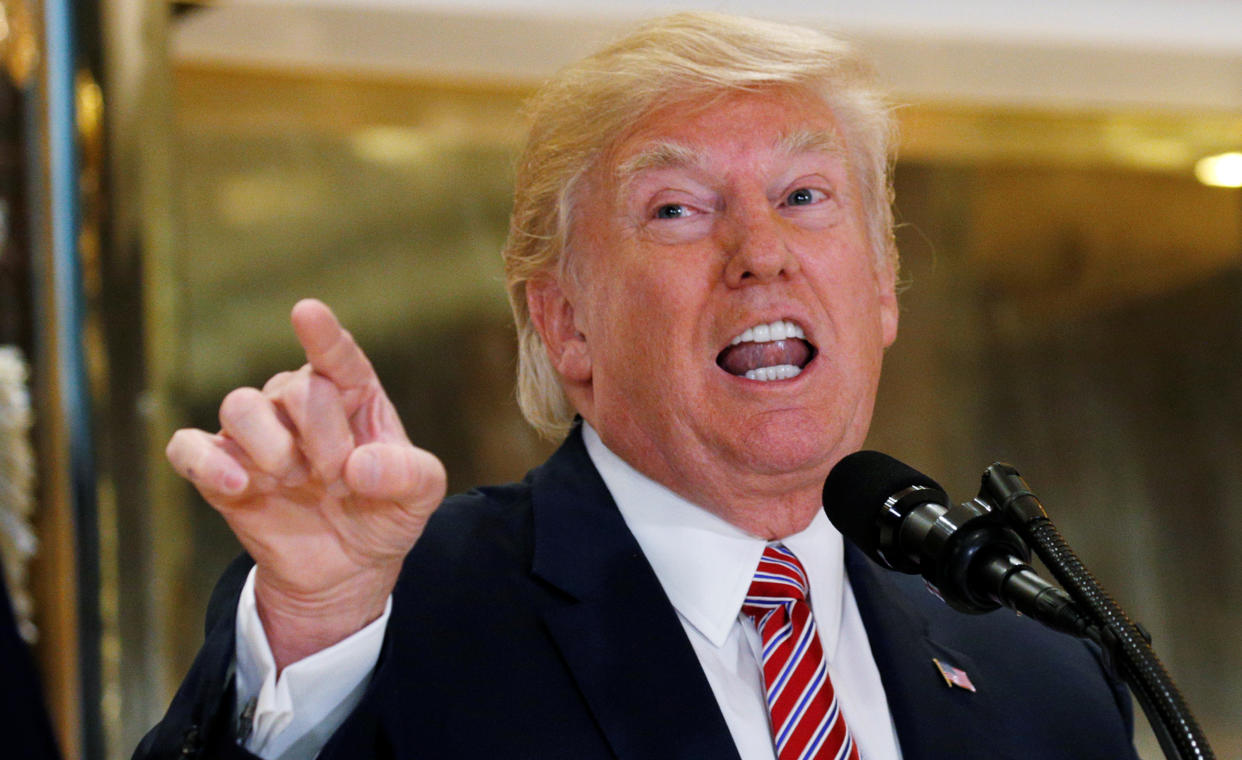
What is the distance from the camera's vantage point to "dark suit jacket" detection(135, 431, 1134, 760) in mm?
1325

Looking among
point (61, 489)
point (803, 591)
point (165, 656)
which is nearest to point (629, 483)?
point (803, 591)

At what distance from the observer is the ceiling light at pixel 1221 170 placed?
4848 millimetres

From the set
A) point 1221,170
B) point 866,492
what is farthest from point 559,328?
point 1221,170

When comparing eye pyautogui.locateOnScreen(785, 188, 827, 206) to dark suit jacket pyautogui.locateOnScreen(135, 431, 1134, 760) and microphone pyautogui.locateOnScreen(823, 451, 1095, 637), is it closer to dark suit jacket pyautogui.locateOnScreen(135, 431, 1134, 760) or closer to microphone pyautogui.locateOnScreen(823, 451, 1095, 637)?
dark suit jacket pyautogui.locateOnScreen(135, 431, 1134, 760)

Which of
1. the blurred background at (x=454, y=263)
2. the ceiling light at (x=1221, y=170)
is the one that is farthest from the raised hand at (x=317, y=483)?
the ceiling light at (x=1221, y=170)

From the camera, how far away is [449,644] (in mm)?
1425

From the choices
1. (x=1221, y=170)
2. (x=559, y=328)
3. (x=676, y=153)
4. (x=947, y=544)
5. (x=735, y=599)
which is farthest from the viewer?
(x=1221, y=170)

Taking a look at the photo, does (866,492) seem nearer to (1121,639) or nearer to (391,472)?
(1121,639)

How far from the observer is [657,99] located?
1.74 meters

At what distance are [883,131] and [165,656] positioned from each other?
229cm

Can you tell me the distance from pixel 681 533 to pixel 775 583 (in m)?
0.14

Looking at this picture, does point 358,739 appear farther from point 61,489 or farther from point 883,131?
point 61,489

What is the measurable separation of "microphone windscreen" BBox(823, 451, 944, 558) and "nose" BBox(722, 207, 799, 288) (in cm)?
44

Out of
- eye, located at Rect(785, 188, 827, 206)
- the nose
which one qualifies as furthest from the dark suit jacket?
eye, located at Rect(785, 188, 827, 206)
